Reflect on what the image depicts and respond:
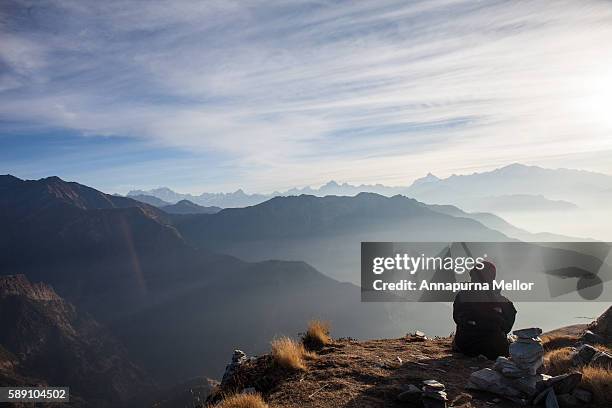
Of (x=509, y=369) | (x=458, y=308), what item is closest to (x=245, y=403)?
(x=509, y=369)

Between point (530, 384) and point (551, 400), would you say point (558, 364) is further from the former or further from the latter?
point (551, 400)

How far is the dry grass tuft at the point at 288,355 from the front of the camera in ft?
34.6

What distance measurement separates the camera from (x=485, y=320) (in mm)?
11750

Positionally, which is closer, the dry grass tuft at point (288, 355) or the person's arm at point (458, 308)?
the dry grass tuft at point (288, 355)

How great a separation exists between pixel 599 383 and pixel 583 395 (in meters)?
0.52

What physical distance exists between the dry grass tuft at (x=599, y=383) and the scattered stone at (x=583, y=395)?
0.15 metres

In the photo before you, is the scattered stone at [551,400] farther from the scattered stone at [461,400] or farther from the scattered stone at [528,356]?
the scattered stone at [461,400]

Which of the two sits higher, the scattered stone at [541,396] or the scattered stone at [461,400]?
the scattered stone at [541,396]

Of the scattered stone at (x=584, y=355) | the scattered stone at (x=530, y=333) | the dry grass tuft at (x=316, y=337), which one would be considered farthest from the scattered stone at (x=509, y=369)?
the dry grass tuft at (x=316, y=337)

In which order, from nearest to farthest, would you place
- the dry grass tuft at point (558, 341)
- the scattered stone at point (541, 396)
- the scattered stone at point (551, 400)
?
1. the scattered stone at point (551, 400)
2. the scattered stone at point (541, 396)
3. the dry grass tuft at point (558, 341)

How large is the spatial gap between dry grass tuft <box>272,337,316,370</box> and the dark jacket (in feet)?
15.9

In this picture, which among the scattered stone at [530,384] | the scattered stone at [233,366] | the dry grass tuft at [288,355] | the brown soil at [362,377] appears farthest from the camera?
the scattered stone at [233,366]

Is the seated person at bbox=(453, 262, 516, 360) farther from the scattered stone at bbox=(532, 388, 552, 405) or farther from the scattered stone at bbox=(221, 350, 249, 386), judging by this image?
the scattered stone at bbox=(221, 350, 249, 386)

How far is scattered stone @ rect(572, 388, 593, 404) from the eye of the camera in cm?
797
